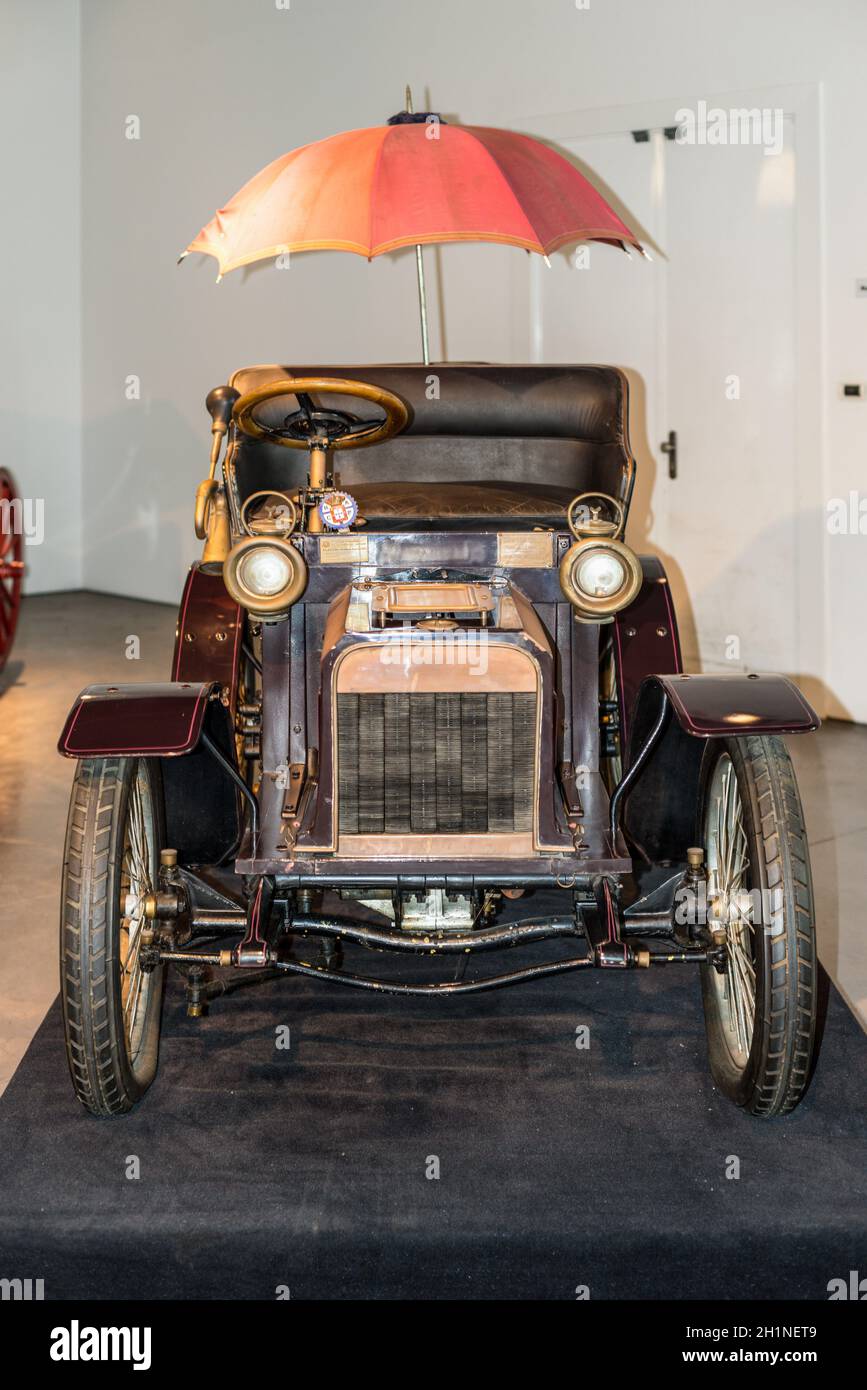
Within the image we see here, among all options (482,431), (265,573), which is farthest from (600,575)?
(482,431)

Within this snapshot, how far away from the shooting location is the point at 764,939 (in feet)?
8.17

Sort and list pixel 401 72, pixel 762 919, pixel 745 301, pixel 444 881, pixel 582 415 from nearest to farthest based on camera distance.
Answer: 1. pixel 762 919
2. pixel 444 881
3. pixel 582 415
4. pixel 745 301
5. pixel 401 72

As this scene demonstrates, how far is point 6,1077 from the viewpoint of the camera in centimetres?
293

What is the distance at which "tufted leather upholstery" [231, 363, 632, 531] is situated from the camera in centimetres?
395

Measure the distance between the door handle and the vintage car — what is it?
3238 millimetres

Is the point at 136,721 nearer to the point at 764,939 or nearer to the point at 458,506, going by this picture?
the point at 458,506

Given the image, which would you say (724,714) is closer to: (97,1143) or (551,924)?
(551,924)

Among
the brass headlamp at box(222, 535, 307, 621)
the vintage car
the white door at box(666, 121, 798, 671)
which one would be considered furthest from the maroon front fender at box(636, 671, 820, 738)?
the white door at box(666, 121, 798, 671)

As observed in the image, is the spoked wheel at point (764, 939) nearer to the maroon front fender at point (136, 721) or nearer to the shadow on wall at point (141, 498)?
the maroon front fender at point (136, 721)

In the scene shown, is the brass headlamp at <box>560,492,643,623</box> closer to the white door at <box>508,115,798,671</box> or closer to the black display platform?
the black display platform

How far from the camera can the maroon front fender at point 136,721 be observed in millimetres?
2553

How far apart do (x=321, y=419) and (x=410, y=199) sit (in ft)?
2.28

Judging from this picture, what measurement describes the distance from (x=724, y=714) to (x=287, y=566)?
89 centimetres

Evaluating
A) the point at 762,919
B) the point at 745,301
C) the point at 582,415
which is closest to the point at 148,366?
the point at 745,301
